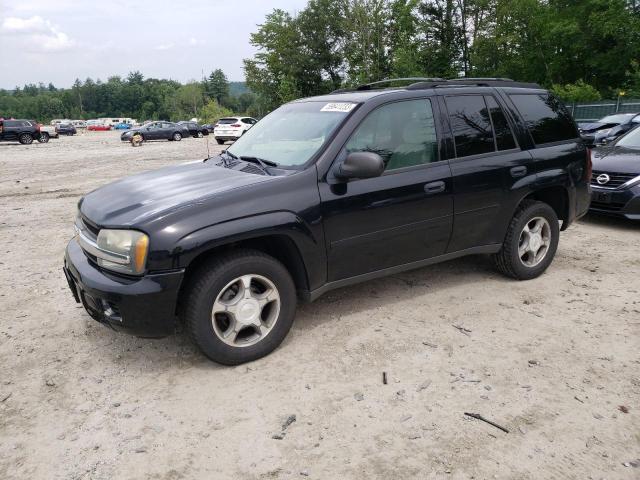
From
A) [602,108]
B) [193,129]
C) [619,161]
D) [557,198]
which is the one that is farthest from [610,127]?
[193,129]

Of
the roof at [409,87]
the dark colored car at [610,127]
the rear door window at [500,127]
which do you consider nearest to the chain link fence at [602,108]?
the dark colored car at [610,127]

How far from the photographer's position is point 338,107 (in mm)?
3951

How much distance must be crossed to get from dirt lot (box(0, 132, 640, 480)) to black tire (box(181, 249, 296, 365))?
0.39ft

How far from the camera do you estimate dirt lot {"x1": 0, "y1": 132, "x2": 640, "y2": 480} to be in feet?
8.26

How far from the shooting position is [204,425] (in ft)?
9.22

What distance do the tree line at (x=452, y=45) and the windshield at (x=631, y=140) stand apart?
24.3 m

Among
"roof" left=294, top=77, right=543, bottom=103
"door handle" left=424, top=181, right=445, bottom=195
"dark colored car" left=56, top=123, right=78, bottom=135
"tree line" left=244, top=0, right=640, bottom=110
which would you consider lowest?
"door handle" left=424, top=181, right=445, bottom=195

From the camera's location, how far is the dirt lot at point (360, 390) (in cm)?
252

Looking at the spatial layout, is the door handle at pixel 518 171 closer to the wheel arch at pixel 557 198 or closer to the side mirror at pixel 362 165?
the wheel arch at pixel 557 198

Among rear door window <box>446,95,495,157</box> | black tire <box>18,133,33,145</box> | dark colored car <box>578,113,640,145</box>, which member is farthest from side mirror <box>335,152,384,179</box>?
black tire <box>18,133,33,145</box>

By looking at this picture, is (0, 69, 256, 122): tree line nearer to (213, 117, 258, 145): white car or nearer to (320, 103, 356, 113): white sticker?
(213, 117, 258, 145): white car

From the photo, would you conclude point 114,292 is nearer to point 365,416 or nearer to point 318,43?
point 365,416

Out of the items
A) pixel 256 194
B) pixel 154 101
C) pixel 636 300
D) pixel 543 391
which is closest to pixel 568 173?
pixel 636 300

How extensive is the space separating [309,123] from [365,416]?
226cm
